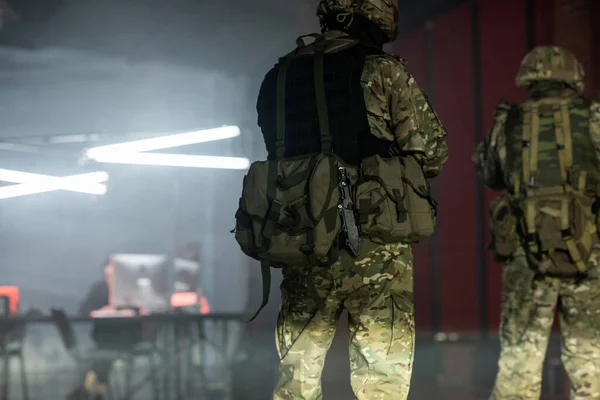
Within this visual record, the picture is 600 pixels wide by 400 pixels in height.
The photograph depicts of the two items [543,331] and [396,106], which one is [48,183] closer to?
[396,106]

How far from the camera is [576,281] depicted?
7.30 feet

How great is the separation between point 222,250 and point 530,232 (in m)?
1.62

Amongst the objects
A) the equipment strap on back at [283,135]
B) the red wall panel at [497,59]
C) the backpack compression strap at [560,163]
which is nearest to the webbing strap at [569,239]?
the backpack compression strap at [560,163]

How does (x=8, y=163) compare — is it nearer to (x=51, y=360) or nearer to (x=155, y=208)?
(x=155, y=208)

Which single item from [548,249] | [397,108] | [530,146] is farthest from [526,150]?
[397,108]

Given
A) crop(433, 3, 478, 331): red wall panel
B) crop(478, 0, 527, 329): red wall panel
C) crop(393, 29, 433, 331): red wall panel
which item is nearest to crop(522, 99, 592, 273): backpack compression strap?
crop(478, 0, 527, 329): red wall panel

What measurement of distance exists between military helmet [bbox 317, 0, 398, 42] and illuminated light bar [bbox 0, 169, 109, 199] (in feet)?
5.60

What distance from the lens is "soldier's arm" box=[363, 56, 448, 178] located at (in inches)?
64.9

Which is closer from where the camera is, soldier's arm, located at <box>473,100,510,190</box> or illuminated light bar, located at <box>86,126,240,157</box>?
soldier's arm, located at <box>473,100,510,190</box>

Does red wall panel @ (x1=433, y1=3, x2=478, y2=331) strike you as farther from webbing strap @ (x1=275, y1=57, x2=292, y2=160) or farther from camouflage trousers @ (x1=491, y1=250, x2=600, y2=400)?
webbing strap @ (x1=275, y1=57, x2=292, y2=160)

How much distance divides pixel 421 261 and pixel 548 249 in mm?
2902

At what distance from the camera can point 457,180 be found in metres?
4.90

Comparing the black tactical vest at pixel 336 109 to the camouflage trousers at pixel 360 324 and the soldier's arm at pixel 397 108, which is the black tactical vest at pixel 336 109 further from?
the camouflage trousers at pixel 360 324

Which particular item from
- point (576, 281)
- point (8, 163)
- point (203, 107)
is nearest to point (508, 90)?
point (203, 107)
